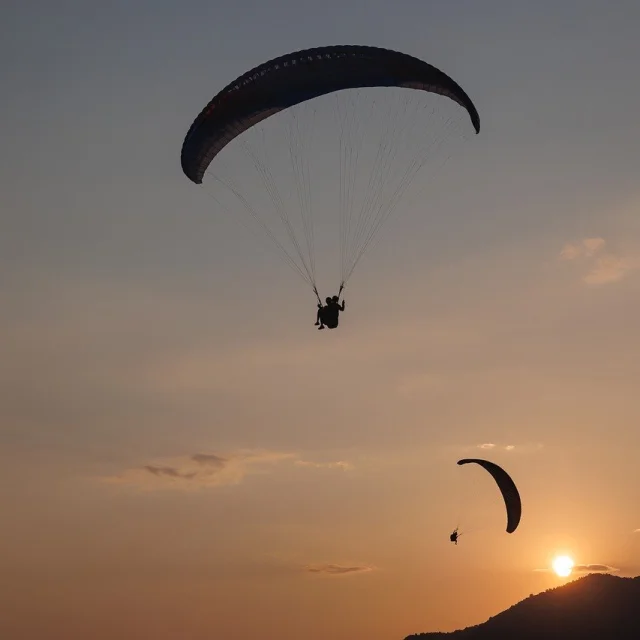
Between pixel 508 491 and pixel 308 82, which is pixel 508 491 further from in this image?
pixel 308 82

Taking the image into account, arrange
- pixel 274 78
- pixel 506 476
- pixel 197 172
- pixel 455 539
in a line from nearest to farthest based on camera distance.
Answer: pixel 274 78, pixel 197 172, pixel 455 539, pixel 506 476

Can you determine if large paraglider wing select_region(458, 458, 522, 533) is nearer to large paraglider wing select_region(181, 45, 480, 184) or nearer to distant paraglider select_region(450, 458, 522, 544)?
distant paraglider select_region(450, 458, 522, 544)

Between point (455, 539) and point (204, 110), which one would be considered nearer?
point (204, 110)

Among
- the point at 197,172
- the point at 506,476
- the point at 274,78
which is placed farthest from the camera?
the point at 506,476

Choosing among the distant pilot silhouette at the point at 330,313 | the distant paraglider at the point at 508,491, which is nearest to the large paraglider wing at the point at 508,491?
the distant paraglider at the point at 508,491

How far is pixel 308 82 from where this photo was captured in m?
40.0

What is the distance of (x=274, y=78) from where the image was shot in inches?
1564

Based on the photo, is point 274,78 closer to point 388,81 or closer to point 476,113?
point 388,81

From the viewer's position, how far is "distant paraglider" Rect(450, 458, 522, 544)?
65.1 m

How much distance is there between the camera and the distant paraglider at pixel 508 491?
65062mm

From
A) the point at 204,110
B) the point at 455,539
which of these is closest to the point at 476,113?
the point at 204,110

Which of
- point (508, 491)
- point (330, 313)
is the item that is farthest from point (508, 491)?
point (330, 313)

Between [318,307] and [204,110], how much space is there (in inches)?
367

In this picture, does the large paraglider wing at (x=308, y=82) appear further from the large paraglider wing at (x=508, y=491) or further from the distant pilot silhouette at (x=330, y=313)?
the large paraglider wing at (x=508, y=491)
